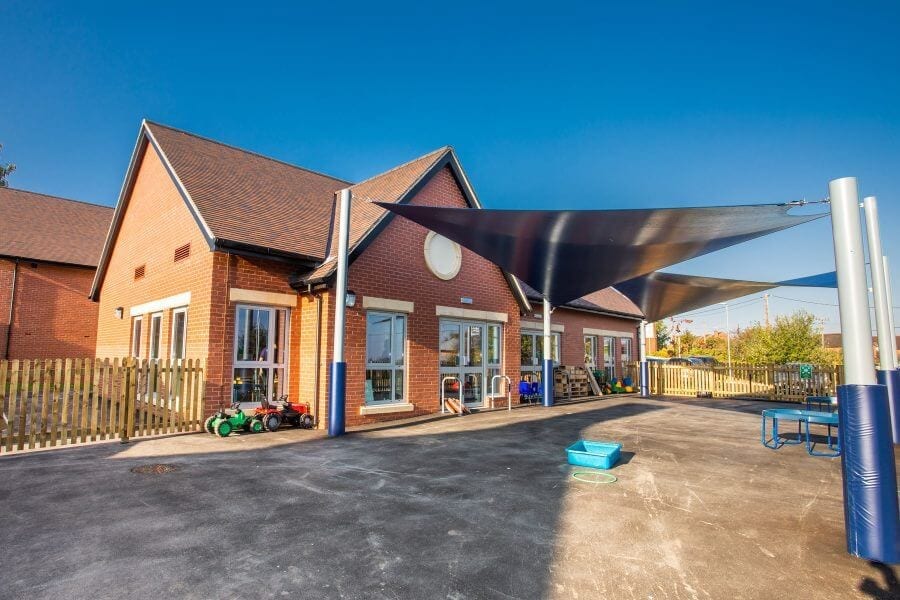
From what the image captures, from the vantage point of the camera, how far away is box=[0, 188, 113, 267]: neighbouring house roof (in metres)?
19.4

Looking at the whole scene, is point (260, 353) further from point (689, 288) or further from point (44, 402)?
point (689, 288)

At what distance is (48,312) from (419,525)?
71.6 feet

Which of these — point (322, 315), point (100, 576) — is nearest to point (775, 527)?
point (100, 576)

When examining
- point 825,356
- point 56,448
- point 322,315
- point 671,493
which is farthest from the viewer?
point 825,356

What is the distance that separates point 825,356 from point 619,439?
85.6 feet

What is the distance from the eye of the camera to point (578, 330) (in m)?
19.9

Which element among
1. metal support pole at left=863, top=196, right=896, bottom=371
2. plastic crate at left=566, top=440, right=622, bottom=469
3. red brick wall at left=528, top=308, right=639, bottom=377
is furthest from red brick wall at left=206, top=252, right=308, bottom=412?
metal support pole at left=863, top=196, right=896, bottom=371

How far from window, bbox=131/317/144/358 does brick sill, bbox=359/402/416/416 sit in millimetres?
7627

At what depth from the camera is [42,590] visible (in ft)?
10.6

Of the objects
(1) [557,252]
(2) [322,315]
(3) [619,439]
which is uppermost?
(1) [557,252]

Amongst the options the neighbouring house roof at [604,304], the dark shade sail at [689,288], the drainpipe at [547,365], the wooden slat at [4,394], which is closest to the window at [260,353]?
the wooden slat at [4,394]

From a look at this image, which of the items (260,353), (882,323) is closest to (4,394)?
(260,353)

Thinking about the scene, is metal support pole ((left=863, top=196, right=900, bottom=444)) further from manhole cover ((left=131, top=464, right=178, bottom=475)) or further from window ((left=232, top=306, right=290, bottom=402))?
manhole cover ((left=131, top=464, right=178, bottom=475))

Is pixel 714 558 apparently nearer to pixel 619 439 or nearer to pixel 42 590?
pixel 42 590
